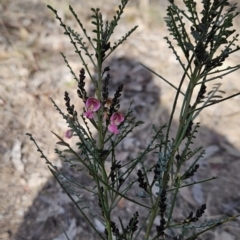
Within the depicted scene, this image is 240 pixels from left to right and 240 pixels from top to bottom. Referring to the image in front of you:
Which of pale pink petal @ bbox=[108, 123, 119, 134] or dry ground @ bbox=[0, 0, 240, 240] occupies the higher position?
dry ground @ bbox=[0, 0, 240, 240]

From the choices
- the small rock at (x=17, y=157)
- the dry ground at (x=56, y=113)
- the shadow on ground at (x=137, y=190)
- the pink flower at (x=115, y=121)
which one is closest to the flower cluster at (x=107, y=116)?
the pink flower at (x=115, y=121)

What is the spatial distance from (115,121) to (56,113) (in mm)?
1949

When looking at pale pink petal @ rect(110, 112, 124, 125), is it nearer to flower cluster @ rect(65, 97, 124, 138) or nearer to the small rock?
flower cluster @ rect(65, 97, 124, 138)

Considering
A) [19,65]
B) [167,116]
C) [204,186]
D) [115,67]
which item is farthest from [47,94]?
[204,186]

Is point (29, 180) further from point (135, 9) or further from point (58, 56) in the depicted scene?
point (135, 9)

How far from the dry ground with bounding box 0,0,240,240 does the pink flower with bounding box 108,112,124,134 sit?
4.41 feet

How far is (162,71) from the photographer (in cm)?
339

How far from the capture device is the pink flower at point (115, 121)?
40.6 inches

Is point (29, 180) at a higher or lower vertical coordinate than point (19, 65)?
lower

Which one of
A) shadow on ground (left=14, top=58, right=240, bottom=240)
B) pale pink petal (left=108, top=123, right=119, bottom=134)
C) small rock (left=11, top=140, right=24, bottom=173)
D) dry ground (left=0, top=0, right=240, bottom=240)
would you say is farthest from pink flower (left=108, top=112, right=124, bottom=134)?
small rock (left=11, top=140, right=24, bottom=173)

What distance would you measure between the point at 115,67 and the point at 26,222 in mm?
1610

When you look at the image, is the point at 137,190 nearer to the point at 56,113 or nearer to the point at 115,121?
the point at 56,113

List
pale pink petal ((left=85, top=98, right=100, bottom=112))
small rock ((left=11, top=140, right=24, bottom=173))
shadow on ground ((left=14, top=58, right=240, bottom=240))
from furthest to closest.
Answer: small rock ((left=11, top=140, right=24, bottom=173)), shadow on ground ((left=14, top=58, right=240, bottom=240)), pale pink petal ((left=85, top=98, right=100, bottom=112))

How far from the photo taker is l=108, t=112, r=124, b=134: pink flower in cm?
103
